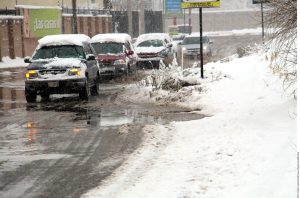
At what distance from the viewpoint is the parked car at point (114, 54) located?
22.2 metres

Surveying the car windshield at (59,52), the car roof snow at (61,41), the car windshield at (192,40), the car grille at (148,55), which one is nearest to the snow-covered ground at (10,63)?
the car grille at (148,55)

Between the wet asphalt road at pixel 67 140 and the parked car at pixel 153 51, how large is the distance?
41.8 feet

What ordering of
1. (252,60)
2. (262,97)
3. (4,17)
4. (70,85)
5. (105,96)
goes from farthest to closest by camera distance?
(4,17)
(252,60)
(105,96)
(70,85)
(262,97)

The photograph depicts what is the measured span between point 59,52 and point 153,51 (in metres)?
13.1

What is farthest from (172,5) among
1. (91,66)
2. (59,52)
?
(59,52)

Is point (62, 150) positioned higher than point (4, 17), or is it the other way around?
point (4, 17)

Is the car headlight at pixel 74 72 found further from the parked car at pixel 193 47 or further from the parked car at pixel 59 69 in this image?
the parked car at pixel 193 47

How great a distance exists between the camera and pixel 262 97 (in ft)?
41.3

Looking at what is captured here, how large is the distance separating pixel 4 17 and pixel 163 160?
1264 inches

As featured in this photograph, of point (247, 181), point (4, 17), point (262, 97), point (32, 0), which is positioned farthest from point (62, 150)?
point (32, 0)

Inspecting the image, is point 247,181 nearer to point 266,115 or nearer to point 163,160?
point 163,160

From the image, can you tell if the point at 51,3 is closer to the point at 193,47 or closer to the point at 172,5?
the point at 172,5

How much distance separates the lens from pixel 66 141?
388 inches

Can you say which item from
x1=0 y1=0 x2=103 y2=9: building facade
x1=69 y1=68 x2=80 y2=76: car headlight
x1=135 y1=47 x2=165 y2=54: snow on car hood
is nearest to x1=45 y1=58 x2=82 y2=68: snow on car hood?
x1=69 y1=68 x2=80 y2=76: car headlight
